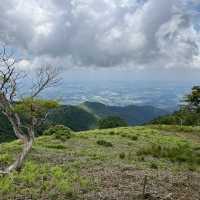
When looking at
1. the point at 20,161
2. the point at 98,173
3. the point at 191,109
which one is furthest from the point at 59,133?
the point at 191,109

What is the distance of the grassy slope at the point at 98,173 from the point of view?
63.1ft

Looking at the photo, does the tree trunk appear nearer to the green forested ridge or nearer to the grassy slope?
the grassy slope

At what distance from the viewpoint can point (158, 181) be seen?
22.5 metres

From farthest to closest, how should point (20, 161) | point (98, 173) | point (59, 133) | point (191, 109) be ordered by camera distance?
point (191, 109) < point (59, 133) < point (98, 173) < point (20, 161)

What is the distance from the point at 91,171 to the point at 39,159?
17.0 ft

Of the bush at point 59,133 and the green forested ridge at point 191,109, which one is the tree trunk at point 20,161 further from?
the green forested ridge at point 191,109

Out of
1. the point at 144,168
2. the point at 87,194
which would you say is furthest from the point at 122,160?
the point at 87,194

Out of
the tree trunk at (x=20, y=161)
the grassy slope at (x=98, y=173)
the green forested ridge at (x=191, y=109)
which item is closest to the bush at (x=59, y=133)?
the grassy slope at (x=98, y=173)

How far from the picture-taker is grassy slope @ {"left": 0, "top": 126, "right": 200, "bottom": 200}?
757 inches

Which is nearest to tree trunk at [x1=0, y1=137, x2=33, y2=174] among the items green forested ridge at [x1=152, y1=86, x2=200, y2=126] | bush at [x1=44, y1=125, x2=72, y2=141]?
bush at [x1=44, y1=125, x2=72, y2=141]

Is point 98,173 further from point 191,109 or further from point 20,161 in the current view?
point 191,109

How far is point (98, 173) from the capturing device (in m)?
24.0

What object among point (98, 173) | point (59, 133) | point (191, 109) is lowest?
point (98, 173)

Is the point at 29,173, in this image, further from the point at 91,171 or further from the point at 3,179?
the point at 91,171
